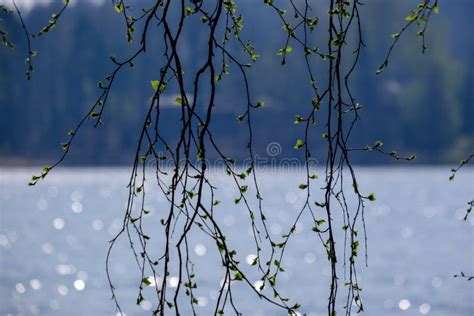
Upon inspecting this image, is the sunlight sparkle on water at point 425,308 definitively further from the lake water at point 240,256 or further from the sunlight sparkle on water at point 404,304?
the sunlight sparkle on water at point 404,304

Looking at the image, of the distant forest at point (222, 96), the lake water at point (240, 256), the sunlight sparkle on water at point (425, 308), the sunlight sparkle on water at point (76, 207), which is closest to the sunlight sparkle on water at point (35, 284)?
the lake water at point (240, 256)

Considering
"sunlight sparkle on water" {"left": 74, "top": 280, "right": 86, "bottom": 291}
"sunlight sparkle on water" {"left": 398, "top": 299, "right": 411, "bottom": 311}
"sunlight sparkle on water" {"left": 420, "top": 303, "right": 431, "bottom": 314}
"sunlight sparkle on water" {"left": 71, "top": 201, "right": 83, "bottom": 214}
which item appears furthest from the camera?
"sunlight sparkle on water" {"left": 71, "top": 201, "right": 83, "bottom": 214}

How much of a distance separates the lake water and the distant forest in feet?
13.8

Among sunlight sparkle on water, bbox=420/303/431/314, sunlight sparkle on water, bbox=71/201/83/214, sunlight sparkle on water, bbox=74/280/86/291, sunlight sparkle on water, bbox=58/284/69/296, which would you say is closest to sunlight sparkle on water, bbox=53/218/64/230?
sunlight sparkle on water, bbox=71/201/83/214

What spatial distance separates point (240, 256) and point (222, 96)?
49.7 meters

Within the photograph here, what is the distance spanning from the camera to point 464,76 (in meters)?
90.7

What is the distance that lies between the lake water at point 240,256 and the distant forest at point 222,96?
4.21m

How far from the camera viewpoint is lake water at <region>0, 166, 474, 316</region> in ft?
85.1

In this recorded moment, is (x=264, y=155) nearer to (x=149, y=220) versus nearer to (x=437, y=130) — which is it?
(x=437, y=130)

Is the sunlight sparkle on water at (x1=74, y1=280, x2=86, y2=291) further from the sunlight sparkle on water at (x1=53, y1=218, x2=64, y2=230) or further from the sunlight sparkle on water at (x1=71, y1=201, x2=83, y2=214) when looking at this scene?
the sunlight sparkle on water at (x1=71, y1=201, x2=83, y2=214)

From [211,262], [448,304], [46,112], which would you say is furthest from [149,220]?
[448,304]

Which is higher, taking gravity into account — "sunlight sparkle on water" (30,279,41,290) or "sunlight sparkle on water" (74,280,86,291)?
"sunlight sparkle on water" (74,280,86,291)

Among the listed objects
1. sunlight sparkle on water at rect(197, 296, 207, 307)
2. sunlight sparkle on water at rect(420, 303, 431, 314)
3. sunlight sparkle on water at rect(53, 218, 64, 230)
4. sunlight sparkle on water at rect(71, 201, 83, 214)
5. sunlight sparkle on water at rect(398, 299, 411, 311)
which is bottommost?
sunlight sparkle on water at rect(71, 201, 83, 214)

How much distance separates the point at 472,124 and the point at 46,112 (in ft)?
120
